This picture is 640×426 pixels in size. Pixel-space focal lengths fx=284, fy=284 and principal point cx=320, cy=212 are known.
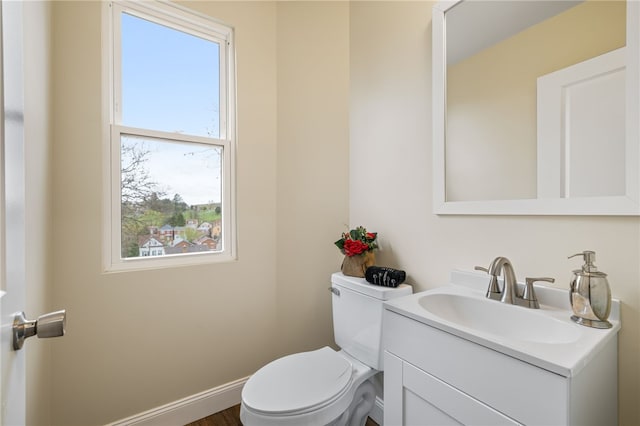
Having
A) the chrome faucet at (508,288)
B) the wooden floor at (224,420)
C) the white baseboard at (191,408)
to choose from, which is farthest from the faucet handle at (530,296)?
the white baseboard at (191,408)

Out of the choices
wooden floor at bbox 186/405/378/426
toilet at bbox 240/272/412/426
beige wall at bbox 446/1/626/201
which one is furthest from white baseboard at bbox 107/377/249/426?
beige wall at bbox 446/1/626/201

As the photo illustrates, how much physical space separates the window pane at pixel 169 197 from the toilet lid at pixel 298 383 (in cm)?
80

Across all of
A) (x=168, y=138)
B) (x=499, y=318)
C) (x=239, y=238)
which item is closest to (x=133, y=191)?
(x=168, y=138)

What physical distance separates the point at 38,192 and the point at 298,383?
125 cm

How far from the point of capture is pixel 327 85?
1.78 metres

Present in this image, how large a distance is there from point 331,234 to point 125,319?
Answer: 1161 mm

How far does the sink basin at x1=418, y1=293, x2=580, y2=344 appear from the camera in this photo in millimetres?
809

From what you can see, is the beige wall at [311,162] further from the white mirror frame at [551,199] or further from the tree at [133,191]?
the tree at [133,191]

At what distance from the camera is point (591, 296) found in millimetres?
769

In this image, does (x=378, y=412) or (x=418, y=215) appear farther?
(x=378, y=412)

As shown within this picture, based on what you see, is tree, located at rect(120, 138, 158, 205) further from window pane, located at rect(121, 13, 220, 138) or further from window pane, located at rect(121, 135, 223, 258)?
window pane, located at rect(121, 13, 220, 138)

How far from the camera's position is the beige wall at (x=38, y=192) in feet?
3.21

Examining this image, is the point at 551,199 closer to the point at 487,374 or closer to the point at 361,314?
the point at 487,374

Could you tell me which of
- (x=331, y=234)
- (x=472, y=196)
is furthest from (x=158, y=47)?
(x=472, y=196)
